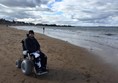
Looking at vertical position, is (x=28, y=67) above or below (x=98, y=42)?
above

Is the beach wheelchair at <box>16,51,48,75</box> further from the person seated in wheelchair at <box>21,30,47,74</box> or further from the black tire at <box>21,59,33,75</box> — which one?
the person seated in wheelchair at <box>21,30,47,74</box>

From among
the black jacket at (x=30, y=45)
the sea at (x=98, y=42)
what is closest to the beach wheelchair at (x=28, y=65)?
the black jacket at (x=30, y=45)

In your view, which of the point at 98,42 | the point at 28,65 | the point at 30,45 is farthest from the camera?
the point at 98,42

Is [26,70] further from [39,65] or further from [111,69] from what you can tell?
[111,69]

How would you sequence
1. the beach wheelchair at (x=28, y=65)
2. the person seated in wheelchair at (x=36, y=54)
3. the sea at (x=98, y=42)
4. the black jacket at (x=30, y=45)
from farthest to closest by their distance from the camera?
the sea at (x=98, y=42) → the black jacket at (x=30, y=45) → the beach wheelchair at (x=28, y=65) → the person seated in wheelchair at (x=36, y=54)

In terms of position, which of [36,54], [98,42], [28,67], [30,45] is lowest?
[98,42]

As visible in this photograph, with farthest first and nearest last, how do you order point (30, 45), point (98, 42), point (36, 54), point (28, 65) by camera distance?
1. point (98, 42)
2. point (30, 45)
3. point (28, 65)
4. point (36, 54)

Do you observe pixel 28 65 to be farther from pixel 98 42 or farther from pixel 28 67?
pixel 98 42

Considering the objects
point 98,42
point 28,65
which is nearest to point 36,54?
point 28,65

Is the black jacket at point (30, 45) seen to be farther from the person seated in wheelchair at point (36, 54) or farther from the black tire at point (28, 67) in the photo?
the black tire at point (28, 67)

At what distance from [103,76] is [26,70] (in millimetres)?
3072

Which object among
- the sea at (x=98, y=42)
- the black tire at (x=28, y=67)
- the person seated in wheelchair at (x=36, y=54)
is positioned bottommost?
the sea at (x=98, y=42)

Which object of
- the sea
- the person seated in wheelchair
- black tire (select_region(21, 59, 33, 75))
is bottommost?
the sea

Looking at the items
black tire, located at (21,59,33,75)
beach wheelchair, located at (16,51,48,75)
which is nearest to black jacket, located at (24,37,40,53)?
beach wheelchair, located at (16,51,48,75)
